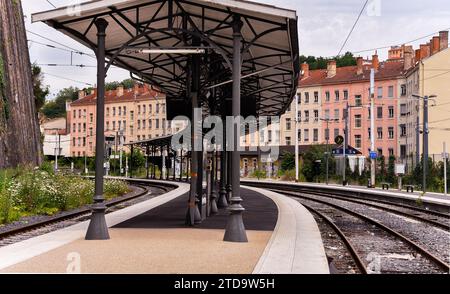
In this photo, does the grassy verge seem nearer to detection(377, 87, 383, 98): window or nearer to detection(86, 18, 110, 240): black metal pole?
detection(86, 18, 110, 240): black metal pole

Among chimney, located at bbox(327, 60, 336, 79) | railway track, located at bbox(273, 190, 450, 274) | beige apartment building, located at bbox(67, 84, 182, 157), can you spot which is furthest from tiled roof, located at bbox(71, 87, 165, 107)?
railway track, located at bbox(273, 190, 450, 274)

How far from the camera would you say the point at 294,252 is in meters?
10.3

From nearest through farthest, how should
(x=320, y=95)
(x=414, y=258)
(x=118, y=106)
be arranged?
(x=414, y=258) → (x=320, y=95) → (x=118, y=106)

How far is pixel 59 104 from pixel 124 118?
4359 centimetres

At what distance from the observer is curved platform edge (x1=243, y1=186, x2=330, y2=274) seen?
8.52 metres

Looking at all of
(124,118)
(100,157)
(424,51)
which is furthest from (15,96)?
(124,118)

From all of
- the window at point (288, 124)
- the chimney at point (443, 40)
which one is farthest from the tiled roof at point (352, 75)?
the chimney at point (443, 40)

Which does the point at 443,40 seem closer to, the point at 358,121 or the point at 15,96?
the point at 358,121

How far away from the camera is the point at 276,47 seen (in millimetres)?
13977

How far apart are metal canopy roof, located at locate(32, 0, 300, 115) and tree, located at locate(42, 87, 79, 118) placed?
138 meters

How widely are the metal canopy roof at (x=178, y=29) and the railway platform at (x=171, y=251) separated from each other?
3533mm

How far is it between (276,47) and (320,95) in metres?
79.9
